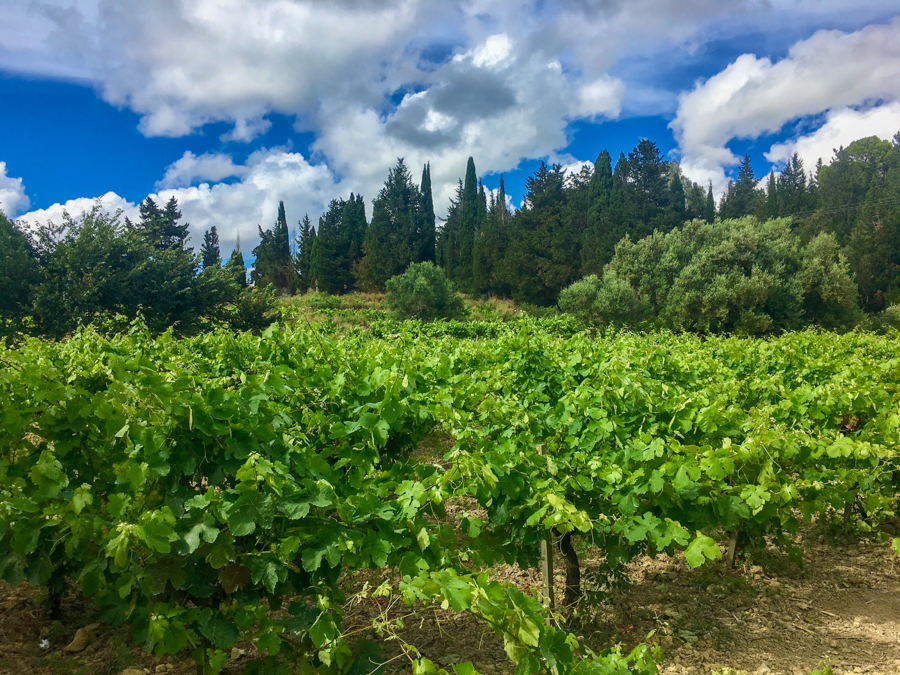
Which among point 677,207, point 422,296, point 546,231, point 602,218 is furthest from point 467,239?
point 677,207

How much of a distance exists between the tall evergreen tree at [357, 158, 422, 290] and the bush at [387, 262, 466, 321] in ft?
25.3

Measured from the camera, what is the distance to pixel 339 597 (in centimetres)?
209

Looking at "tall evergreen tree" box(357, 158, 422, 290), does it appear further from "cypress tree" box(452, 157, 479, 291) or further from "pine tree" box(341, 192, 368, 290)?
"cypress tree" box(452, 157, 479, 291)

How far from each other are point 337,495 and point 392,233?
119 feet

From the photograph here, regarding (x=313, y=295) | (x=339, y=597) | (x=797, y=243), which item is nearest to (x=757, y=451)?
(x=339, y=597)

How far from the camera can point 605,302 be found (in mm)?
26562

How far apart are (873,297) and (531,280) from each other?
73.8 feet

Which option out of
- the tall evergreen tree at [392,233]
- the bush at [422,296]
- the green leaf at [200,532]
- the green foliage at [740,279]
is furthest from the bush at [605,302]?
the green leaf at [200,532]

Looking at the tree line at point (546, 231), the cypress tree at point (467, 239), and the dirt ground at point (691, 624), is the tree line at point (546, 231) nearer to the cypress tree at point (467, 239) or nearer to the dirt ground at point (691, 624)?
the cypress tree at point (467, 239)

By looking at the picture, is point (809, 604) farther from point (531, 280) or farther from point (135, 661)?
point (531, 280)

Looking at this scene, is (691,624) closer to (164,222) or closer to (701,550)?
(701,550)

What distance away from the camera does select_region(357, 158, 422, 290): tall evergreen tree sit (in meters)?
36.5

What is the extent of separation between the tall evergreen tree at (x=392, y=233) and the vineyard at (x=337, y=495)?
32.9m

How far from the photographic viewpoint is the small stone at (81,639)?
9.04ft
